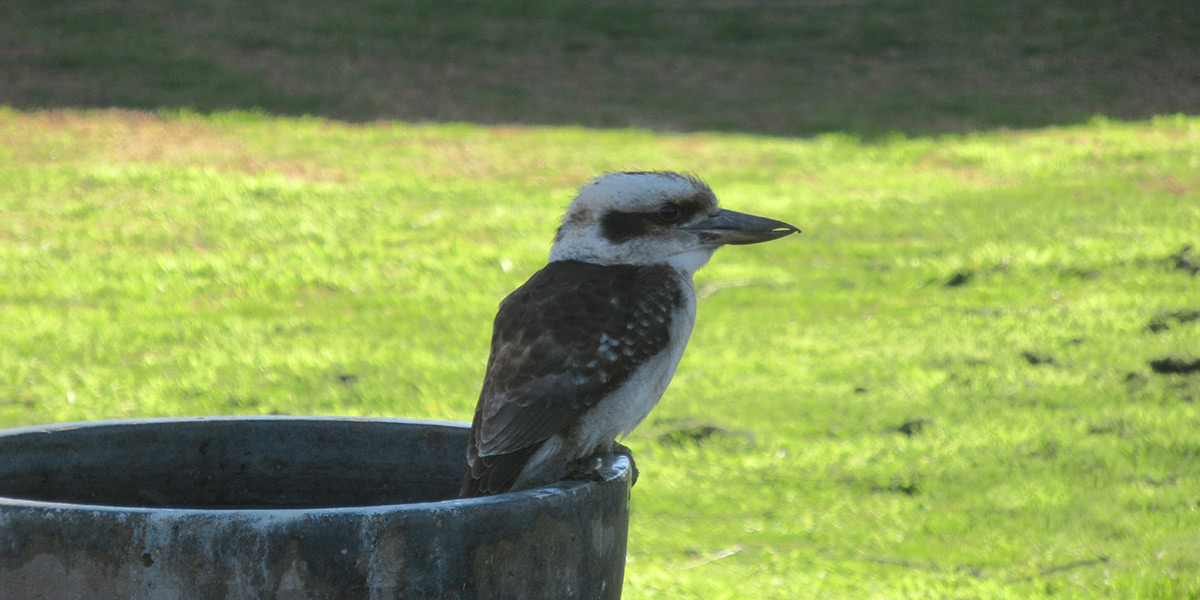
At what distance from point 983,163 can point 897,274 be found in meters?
3.97

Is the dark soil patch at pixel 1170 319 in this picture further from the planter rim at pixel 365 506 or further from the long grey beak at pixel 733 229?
the planter rim at pixel 365 506

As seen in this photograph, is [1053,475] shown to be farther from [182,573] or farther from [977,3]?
[977,3]

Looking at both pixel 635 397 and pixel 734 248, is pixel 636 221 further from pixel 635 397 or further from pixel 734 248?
pixel 734 248

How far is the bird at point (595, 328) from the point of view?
2723mm

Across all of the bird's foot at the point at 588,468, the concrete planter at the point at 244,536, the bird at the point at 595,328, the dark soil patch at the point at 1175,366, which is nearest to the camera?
the concrete planter at the point at 244,536

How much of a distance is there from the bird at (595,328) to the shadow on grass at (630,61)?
36.1ft

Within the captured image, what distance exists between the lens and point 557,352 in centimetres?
280

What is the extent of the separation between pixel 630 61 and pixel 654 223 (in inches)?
558

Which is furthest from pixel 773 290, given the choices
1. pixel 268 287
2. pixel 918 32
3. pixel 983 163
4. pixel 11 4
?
pixel 11 4

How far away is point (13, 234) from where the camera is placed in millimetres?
9680

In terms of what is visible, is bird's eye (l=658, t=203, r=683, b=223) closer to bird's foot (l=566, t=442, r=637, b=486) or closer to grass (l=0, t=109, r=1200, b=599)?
bird's foot (l=566, t=442, r=637, b=486)

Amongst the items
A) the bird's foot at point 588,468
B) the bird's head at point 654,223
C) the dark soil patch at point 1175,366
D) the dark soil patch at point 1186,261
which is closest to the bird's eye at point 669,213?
the bird's head at point 654,223

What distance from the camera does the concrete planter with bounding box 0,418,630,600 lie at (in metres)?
2.11

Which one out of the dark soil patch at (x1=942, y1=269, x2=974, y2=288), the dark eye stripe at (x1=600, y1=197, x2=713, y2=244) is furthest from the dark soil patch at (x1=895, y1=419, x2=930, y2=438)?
the dark eye stripe at (x1=600, y1=197, x2=713, y2=244)
